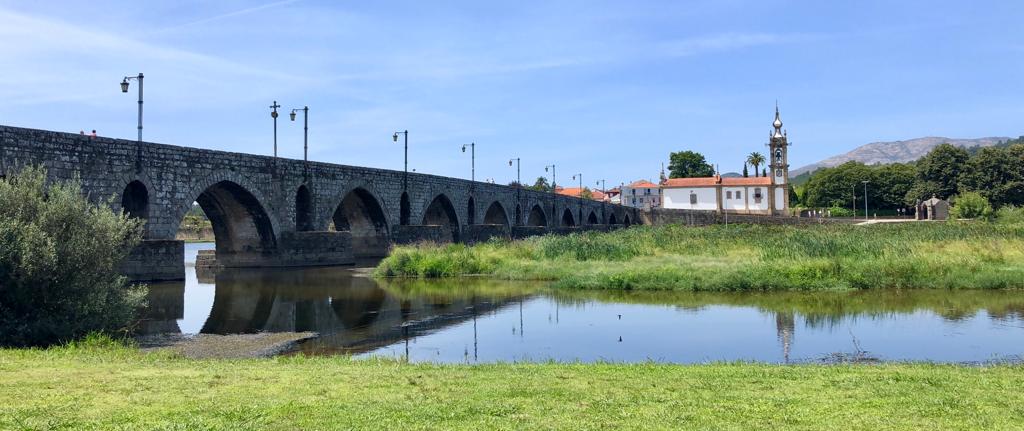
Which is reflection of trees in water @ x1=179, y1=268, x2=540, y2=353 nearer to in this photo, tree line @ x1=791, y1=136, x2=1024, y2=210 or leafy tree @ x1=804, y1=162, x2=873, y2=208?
tree line @ x1=791, y1=136, x2=1024, y2=210

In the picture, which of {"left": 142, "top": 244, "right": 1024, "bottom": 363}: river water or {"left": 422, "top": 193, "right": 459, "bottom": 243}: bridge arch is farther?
{"left": 422, "top": 193, "right": 459, "bottom": 243}: bridge arch

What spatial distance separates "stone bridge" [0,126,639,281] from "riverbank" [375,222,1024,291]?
649 cm

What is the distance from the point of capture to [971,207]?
78438 mm

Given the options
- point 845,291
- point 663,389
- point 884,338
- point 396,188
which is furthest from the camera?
point 396,188

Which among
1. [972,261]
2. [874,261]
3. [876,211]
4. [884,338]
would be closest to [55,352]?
[884,338]

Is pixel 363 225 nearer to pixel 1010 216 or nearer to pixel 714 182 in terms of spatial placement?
pixel 1010 216

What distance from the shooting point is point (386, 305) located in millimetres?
20594

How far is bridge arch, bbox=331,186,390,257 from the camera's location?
43.7 m

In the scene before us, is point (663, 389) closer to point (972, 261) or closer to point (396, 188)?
point (972, 261)

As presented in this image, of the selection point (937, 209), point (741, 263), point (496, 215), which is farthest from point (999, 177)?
point (741, 263)

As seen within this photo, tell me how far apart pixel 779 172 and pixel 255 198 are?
9556 centimetres

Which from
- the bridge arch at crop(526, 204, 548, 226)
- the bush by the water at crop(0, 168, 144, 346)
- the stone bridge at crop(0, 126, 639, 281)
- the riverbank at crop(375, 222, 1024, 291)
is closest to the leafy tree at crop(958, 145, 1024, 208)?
the bridge arch at crop(526, 204, 548, 226)

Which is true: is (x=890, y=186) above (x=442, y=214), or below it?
above

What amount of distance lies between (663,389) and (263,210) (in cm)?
2794
